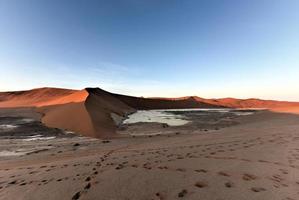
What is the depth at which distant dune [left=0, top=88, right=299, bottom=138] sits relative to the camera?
1502cm

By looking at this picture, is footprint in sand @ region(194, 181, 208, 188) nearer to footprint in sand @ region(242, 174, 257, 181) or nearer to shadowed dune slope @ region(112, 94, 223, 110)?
footprint in sand @ region(242, 174, 257, 181)

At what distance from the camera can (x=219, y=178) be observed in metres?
5.02

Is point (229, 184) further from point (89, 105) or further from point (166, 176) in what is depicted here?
point (89, 105)

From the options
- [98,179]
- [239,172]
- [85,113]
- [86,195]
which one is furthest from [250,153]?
[85,113]

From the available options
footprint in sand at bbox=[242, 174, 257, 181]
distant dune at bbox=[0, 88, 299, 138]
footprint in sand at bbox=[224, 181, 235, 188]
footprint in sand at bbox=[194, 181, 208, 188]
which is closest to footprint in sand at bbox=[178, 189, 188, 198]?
footprint in sand at bbox=[194, 181, 208, 188]

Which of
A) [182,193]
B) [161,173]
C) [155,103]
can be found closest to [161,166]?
[161,173]

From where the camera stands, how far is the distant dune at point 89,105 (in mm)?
15023

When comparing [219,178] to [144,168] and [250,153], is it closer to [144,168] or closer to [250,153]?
[144,168]

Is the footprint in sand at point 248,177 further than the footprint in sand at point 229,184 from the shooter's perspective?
Yes

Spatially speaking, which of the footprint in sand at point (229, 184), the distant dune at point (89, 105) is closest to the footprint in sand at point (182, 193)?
the footprint in sand at point (229, 184)

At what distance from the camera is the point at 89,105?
20.3 m

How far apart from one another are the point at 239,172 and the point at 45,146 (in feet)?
24.7

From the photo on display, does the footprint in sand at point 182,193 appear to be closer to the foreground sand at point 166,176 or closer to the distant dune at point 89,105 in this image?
the foreground sand at point 166,176

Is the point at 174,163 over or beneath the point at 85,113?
beneath
